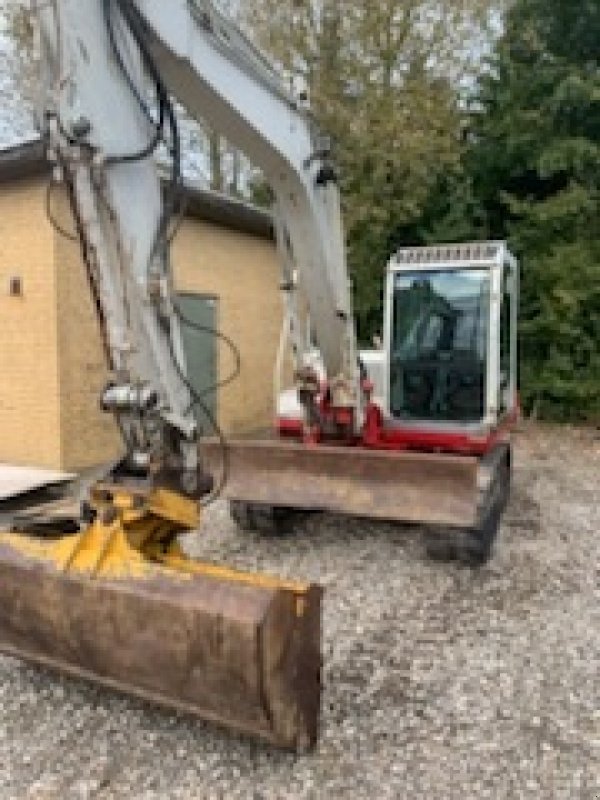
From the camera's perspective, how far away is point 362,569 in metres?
5.04

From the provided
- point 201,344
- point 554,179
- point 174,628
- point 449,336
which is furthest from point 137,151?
point 554,179

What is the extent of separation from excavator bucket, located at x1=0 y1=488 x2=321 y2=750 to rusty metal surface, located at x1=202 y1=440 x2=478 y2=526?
1811 mm

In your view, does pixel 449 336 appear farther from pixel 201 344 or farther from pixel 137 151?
pixel 201 344

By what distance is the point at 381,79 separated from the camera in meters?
12.5

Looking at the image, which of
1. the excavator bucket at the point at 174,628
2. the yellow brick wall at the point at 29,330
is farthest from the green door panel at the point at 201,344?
the excavator bucket at the point at 174,628

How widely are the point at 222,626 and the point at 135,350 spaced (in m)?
1.12

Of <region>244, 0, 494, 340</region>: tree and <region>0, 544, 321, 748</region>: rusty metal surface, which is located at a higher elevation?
<region>244, 0, 494, 340</region>: tree

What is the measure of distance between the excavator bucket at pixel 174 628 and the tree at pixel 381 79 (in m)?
10.3

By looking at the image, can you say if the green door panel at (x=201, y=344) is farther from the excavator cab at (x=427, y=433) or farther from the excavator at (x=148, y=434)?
the excavator at (x=148, y=434)

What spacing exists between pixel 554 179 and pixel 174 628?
12.0 m

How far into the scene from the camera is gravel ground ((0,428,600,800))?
9.18 ft

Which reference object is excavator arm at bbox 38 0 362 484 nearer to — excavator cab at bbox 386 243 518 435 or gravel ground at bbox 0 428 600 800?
gravel ground at bbox 0 428 600 800

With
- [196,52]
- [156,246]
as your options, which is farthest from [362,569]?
[196,52]

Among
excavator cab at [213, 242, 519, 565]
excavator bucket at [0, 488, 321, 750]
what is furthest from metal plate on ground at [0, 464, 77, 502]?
excavator bucket at [0, 488, 321, 750]
